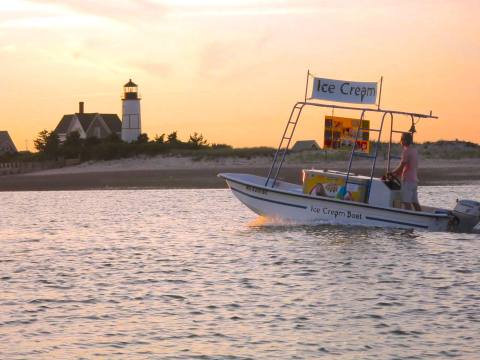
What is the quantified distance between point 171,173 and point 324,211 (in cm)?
2788

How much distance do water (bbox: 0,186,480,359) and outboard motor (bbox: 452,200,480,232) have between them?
0.30m

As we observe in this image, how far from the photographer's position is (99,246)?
19547mm

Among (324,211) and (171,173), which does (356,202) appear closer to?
(324,211)

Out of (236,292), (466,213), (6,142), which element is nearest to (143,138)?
(6,142)

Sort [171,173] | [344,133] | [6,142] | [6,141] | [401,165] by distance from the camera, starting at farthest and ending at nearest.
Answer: [6,141], [6,142], [171,173], [344,133], [401,165]

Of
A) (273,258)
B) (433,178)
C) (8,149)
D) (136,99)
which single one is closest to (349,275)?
(273,258)

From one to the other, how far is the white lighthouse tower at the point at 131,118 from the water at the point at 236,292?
1934 inches

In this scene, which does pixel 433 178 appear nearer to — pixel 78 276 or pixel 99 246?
pixel 99 246

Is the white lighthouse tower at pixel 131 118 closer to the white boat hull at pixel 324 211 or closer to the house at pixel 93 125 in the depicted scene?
the house at pixel 93 125

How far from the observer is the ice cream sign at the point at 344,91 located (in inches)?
782

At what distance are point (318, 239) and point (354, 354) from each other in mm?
9543

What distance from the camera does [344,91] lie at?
1992cm

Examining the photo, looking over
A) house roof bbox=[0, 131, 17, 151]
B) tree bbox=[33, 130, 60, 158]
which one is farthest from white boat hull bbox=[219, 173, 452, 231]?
house roof bbox=[0, 131, 17, 151]

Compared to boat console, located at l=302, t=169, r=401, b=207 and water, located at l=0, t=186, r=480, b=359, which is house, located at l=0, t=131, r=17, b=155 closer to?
water, located at l=0, t=186, r=480, b=359
